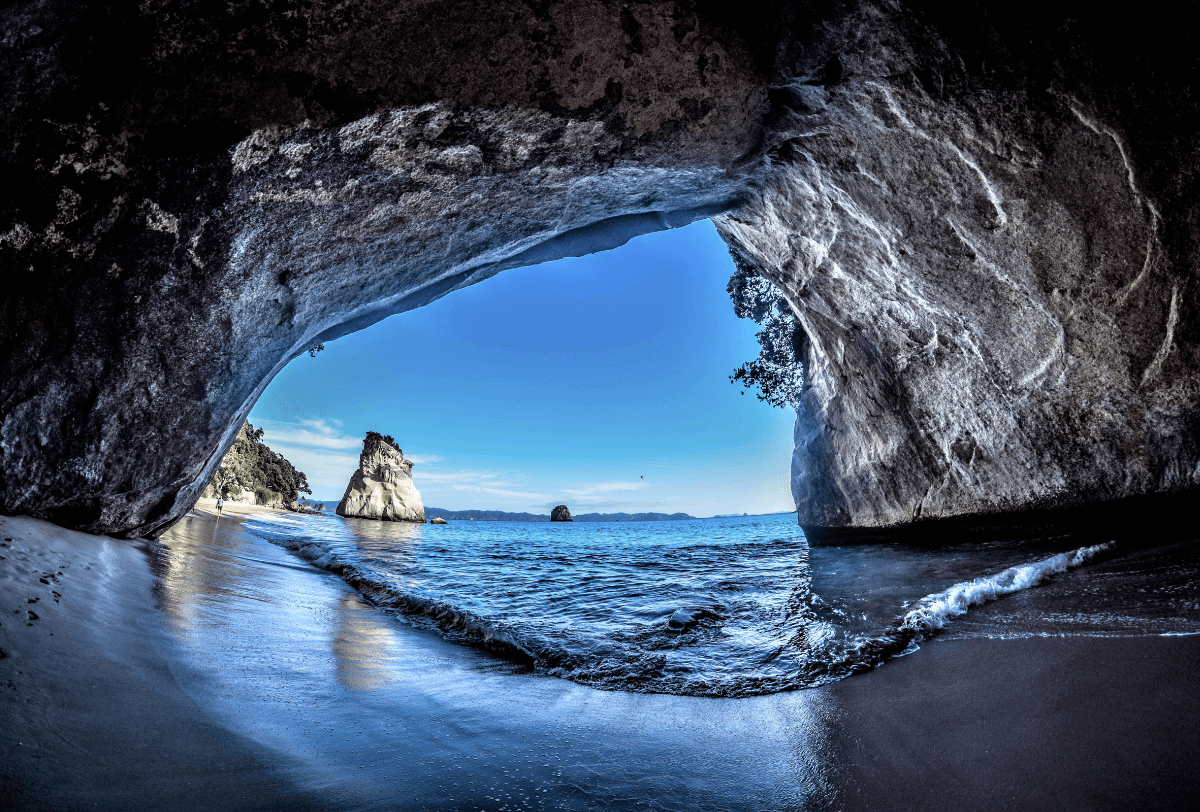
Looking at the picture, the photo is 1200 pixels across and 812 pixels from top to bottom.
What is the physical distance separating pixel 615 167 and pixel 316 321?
3350 millimetres

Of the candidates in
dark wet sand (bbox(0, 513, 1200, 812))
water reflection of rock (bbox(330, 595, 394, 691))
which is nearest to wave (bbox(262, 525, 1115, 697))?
dark wet sand (bbox(0, 513, 1200, 812))

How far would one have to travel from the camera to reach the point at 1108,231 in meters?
4.62

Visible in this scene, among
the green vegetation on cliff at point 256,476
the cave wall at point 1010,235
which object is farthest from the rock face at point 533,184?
the green vegetation on cliff at point 256,476

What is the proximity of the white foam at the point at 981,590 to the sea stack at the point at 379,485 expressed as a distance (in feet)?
127

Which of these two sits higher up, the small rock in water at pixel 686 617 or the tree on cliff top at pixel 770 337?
the tree on cliff top at pixel 770 337

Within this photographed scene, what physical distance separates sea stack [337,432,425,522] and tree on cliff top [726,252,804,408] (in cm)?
3241

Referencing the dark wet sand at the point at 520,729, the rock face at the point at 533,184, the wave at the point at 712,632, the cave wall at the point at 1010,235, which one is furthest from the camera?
the cave wall at the point at 1010,235

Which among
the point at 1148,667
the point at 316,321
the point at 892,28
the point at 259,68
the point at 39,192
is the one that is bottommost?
the point at 1148,667

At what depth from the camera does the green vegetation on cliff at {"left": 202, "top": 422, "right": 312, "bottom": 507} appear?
33281 millimetres

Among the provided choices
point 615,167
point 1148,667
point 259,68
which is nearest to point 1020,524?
point 1148,667

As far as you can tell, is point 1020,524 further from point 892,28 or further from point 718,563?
point 892,28

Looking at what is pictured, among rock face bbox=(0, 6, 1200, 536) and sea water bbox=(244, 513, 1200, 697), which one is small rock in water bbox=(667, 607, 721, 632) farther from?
rock face bbox=(0, 6, 1200, 536)

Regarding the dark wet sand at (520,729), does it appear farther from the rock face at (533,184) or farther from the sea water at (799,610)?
the rock face at (533,184)

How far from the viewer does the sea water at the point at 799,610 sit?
321 centimetres
